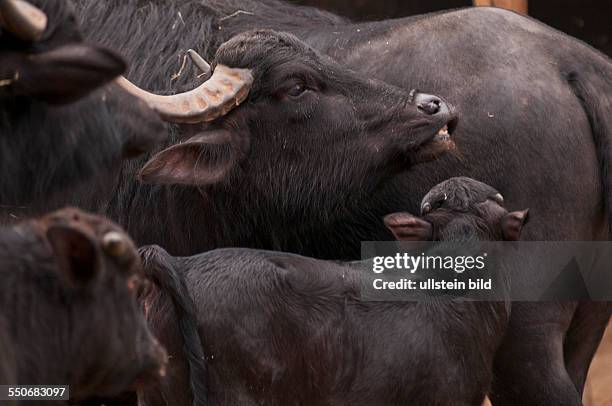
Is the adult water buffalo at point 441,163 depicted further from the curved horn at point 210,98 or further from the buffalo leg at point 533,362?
the curved horn at point 210,98

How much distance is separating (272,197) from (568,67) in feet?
4.83

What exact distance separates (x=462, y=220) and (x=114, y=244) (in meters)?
2.27

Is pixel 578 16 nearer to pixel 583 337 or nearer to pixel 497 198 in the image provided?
pixel 583 337

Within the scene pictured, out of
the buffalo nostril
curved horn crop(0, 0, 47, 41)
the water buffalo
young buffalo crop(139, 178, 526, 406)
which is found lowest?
young buffalo crop(139, 178, 526, 406)

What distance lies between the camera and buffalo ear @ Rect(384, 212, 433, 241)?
6.41 m

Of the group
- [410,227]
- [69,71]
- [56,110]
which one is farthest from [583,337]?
[69,71]

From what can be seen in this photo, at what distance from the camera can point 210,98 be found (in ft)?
22.1

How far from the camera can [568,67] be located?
7086 mm

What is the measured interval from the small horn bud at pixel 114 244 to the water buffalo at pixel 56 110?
0.74m

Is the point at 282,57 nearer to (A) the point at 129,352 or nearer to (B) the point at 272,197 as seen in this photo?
(B) the point at 272,197

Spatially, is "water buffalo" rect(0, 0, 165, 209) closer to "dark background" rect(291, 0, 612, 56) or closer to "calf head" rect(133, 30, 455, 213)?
"calf head" rect(133, 30, 455, 213)

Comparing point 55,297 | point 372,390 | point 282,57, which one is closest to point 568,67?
point 282,57

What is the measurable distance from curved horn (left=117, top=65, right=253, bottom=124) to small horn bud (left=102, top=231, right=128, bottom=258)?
2.03 metres

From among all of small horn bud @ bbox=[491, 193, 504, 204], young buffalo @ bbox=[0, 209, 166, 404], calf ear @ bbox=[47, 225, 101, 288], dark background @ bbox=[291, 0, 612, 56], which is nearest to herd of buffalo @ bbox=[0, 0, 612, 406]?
small horn bud @ bbox=[491, 193, 504, 204]
